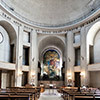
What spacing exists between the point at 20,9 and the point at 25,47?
6.06 m

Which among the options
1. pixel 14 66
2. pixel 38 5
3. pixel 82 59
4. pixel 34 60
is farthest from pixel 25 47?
pixel 82 59

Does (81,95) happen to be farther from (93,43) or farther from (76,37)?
(76,37)

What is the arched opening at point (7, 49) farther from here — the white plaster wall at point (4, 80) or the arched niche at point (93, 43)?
the arched niche at point (93, 43)

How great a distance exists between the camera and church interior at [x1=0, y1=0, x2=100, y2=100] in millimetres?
19578

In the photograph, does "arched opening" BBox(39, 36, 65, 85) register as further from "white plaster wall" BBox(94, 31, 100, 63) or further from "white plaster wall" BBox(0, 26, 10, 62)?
"white plaster wall" BBox(94, 31, 100, 63)

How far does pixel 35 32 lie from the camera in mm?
24031

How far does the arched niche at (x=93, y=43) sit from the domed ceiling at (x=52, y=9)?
303 centimetres

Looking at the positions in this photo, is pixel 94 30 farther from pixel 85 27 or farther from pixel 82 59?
pixel 82 59

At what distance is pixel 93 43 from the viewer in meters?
21.2

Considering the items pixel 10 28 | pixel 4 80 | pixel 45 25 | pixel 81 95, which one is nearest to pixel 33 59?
pixel 4 80


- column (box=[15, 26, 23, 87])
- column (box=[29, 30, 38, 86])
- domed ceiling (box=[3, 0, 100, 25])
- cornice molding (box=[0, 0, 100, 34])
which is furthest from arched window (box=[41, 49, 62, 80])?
column (box=[15, 26, 23, 87])

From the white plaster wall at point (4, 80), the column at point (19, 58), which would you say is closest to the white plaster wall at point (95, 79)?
the column at point (19, 58)

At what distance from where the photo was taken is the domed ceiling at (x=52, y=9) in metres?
20.8

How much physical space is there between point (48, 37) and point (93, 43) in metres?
8.05
